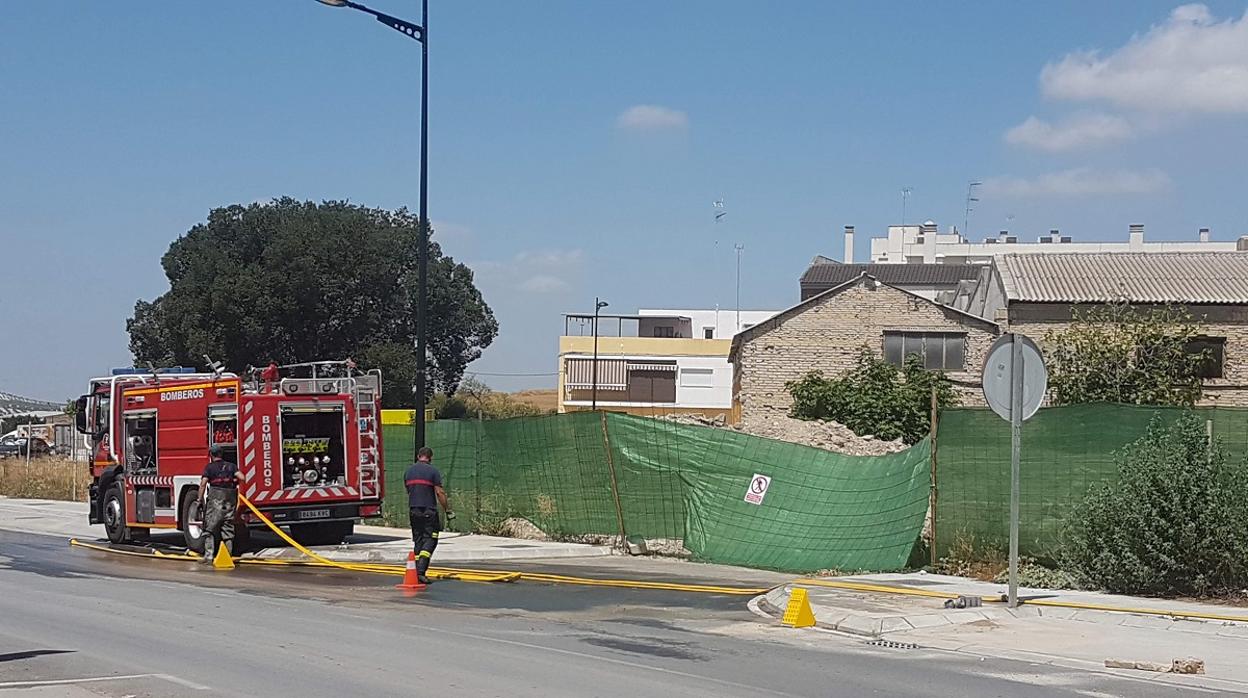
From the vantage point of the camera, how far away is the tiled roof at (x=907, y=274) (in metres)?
86.0

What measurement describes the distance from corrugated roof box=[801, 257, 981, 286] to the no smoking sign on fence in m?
68.0

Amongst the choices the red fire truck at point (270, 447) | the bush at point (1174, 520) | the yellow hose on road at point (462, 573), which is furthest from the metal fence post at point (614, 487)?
the bush at point (1174, 520)

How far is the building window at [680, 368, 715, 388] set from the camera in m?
79.7

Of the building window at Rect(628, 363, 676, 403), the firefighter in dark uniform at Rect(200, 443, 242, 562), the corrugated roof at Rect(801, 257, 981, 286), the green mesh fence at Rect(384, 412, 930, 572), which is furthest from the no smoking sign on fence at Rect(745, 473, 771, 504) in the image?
the corrugated roof at Rect(801, 257, 981, 286)

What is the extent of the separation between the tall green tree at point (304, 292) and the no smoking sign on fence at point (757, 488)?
5181 cm

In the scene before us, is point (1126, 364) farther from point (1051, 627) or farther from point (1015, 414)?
point (1051, 627)

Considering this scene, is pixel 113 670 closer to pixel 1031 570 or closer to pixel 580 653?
pixel 580 653

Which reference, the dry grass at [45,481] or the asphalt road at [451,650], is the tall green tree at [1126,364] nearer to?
the asphalt road at [451,650]

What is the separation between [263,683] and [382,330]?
64511mm

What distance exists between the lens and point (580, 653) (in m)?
11.1

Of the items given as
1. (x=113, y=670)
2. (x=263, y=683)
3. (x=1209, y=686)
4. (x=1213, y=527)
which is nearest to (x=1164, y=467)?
(x=1213, y=527)

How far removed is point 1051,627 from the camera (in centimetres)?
1222

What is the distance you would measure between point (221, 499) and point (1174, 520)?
1356cm

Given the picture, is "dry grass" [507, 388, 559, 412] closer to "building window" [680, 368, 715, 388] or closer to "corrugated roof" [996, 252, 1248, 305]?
"building window" [680, 368, 715, 388]
